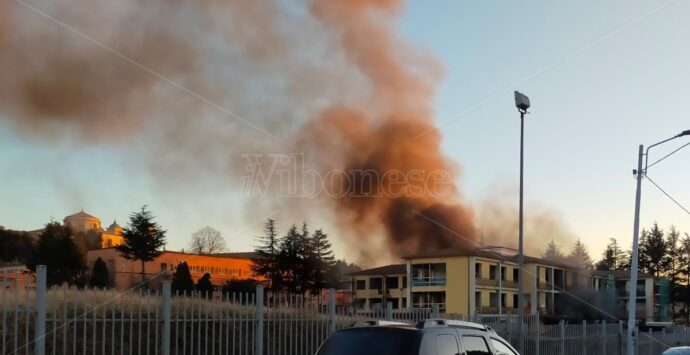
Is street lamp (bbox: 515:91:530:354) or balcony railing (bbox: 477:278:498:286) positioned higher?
street lamp (bbox: 515:91:530:354)

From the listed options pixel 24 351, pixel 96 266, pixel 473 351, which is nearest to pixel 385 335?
pixel 473 351

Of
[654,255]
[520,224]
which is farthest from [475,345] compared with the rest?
[654,255]

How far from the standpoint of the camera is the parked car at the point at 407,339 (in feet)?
23.8

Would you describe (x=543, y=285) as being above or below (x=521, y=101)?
below

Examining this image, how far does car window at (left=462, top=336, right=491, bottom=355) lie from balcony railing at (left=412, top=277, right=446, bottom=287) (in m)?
47.2

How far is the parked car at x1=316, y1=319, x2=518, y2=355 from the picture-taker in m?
7.26

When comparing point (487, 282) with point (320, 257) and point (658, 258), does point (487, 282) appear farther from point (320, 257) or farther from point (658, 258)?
point (658, 258)

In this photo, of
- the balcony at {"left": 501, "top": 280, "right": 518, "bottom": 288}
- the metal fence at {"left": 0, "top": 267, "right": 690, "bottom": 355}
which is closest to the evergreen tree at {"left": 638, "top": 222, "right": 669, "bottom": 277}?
the balcony at {"left": 501, "top": 280, "right": 518, "bottom": 288}

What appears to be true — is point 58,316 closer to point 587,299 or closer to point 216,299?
point 216,299

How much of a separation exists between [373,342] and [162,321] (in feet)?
14.4

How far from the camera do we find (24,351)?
932 centimetres

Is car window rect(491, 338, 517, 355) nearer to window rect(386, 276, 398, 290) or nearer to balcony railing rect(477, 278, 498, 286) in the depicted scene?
balcony railing rect(477, 278, 498, 286)

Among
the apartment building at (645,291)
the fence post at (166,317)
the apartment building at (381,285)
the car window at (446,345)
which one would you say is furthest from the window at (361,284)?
the car window at (446,345)

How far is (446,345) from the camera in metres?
7.64
